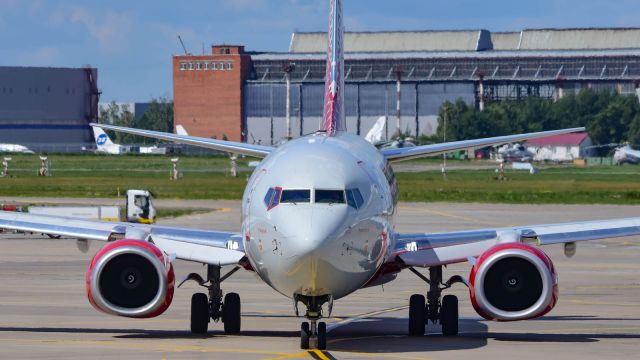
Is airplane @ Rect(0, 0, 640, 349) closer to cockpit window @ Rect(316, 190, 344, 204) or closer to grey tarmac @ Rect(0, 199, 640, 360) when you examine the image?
cockpit window @ Rect(316, 190, 344, 204)

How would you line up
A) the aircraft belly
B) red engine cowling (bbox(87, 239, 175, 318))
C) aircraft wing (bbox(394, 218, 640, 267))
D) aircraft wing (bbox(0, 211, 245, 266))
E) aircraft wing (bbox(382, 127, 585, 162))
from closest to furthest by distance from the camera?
the aircraft belly → red engine cowling (bbox(87, 239, 175, 318)) → aircraft wing (bbox(0, 211, 245, 266)) → aircraft wing (bbox(394, 218, 640, 267)) → aircraft wing (bbox(382, 127, 585, 162))

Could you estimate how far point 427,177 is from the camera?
121 meters

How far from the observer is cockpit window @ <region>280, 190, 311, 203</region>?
23641 mm

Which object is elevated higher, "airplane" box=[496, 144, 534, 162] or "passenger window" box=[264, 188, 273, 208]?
"airplane" box=[496, 144, 534, 162]

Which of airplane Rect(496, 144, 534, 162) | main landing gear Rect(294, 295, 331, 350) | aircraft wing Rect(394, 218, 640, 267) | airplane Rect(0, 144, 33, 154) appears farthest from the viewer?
airplane Rect(0, 144, 33, 154)

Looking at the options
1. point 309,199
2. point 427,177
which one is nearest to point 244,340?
point 309,199

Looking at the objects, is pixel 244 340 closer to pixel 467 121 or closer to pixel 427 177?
pixel 427 177

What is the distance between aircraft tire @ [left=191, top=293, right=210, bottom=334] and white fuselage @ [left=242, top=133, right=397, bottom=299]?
2705mm

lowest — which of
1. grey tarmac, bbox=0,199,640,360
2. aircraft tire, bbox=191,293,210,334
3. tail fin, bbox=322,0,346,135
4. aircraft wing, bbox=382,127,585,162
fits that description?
grey tarmac, bbox=0,199,640,360

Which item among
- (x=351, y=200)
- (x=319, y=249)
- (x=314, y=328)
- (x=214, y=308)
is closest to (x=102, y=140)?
(x=214, y=308)

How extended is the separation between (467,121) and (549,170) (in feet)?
179

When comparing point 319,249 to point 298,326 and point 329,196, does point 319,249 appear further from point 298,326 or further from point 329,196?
point 298,326

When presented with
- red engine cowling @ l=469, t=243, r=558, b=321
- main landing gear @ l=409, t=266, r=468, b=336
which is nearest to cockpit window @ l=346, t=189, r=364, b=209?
red engine cowling @ l=469, t=243, r=558, b=321

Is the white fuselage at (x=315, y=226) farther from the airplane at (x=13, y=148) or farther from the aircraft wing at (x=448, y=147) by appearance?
the airplane at (x=13, y=148)
